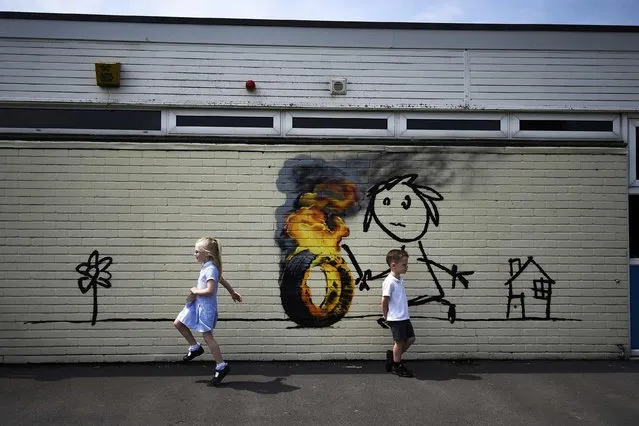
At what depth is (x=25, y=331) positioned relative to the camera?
5.73m

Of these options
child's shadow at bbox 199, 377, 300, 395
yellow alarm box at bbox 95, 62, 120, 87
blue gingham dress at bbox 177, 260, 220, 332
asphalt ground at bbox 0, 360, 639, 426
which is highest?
yellow alarm box at bbox 95, 62, 120, 87

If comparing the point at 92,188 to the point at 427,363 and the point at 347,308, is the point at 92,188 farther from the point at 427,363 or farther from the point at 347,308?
the point at 427,363

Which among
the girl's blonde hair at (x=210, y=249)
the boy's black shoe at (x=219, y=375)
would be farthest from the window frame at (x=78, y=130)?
the boy's black shoe at (x=219, y=375)

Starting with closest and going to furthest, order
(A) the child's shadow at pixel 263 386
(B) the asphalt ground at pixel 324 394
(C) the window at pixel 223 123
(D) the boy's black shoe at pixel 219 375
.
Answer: (B) the asphalt ground at pixel 324 394 < (A) the child's shadow at pixel 263 386 < (D) the boy's black shoe at pixel 219 375 < (C) the window at pixel 223 123

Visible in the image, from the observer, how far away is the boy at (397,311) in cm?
532

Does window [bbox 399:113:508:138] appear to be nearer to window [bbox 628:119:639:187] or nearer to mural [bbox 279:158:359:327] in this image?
mural [bbox 279:158:359:327]

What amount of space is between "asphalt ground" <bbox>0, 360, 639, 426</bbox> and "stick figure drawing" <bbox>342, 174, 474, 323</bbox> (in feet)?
2.98

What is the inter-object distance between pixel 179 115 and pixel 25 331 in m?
3.03

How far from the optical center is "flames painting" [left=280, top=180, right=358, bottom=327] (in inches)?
232

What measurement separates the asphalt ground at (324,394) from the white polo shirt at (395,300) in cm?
64

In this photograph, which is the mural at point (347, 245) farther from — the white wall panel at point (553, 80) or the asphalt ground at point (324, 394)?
the white wall panel at point (553, 80)

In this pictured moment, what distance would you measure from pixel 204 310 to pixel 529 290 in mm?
3752

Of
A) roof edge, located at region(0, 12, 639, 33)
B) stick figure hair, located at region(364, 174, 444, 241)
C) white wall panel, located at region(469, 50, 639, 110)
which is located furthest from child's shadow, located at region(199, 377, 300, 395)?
roof edge, located at region(0, 12, 639, 33)

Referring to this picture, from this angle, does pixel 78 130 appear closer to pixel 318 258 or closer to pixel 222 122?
pixel 222 122
